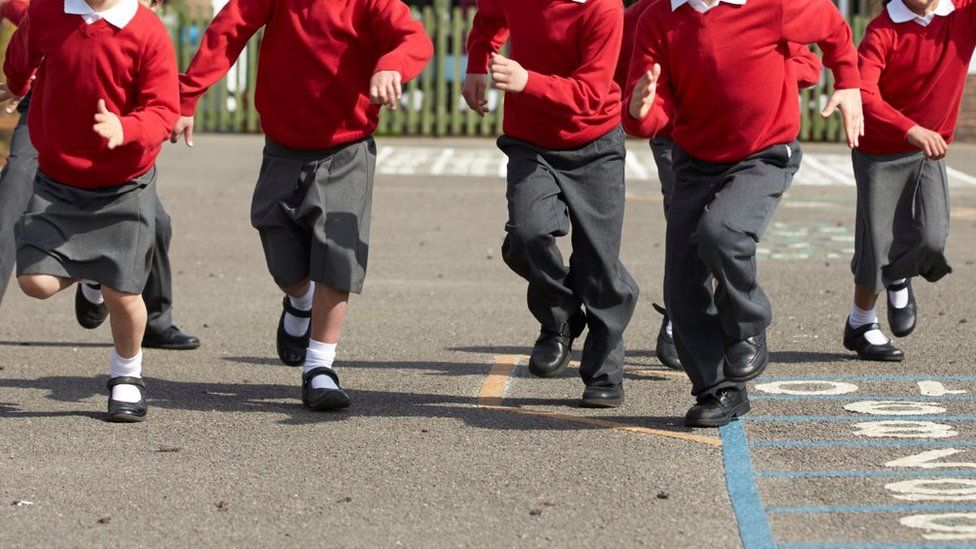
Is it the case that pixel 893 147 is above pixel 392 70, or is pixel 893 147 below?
below

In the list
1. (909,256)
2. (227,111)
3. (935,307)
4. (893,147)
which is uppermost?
(893,147)

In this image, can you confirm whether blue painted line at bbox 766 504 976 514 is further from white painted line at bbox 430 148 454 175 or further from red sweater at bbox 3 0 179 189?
white painted line at bbox 430 148 454 175

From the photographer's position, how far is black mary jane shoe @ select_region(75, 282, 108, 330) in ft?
24.9

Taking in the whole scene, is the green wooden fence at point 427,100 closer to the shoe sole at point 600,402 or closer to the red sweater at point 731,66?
the shoe sole at point 600,402

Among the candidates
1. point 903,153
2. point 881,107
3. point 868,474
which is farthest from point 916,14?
point 868,474

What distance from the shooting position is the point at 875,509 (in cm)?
492

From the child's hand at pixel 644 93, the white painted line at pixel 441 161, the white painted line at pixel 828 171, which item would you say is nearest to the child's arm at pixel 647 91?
the child's hand at pixel 644 93

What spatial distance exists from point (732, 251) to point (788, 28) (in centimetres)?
82

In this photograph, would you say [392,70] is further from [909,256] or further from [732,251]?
[909,256]

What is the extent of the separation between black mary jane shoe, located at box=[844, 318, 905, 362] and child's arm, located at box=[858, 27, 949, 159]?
87 centimetres

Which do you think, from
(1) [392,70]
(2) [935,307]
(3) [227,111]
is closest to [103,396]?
(1) [392,70]

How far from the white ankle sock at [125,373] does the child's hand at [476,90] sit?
1.62m

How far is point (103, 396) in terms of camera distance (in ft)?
22.1

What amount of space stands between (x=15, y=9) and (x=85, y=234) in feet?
6.10
